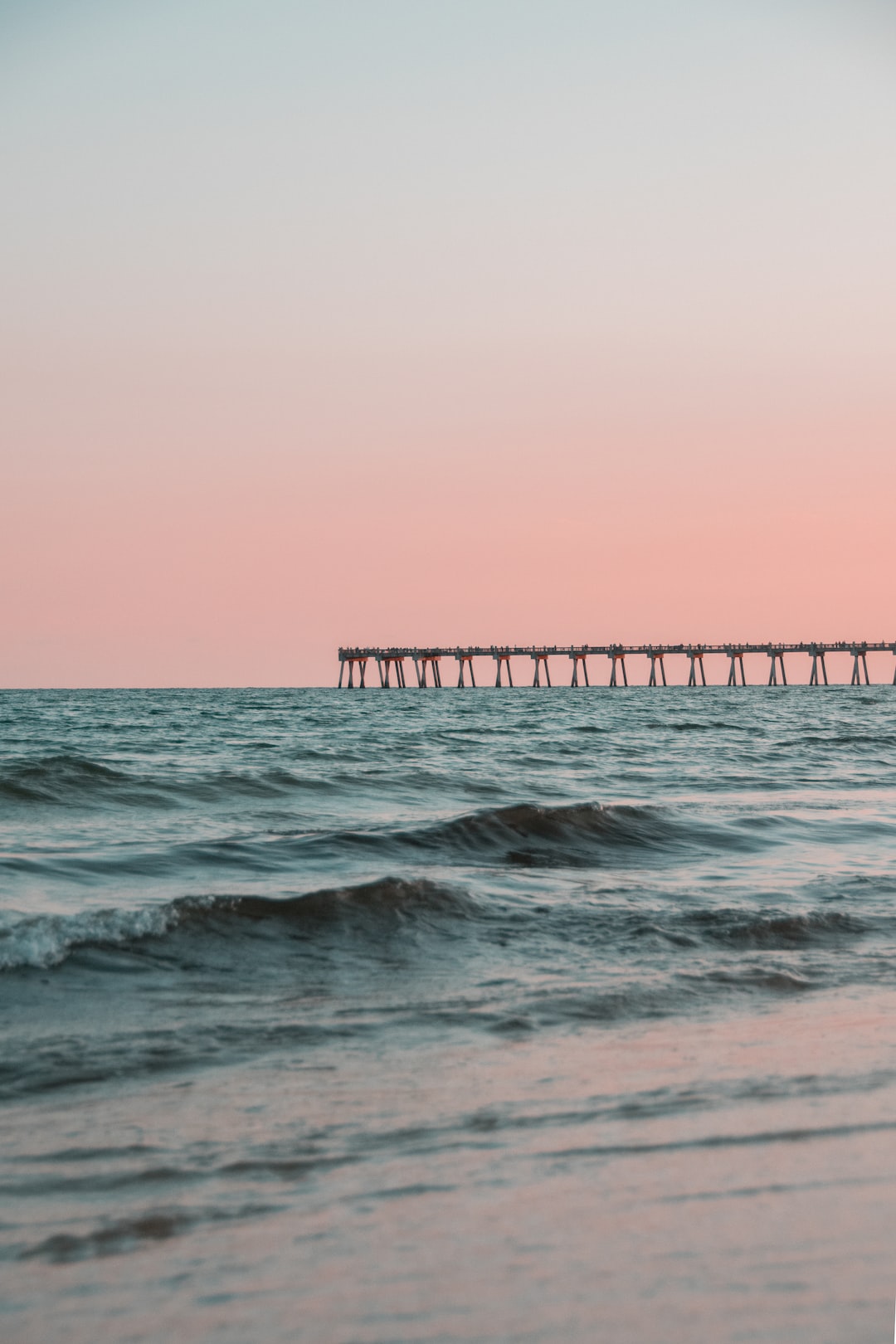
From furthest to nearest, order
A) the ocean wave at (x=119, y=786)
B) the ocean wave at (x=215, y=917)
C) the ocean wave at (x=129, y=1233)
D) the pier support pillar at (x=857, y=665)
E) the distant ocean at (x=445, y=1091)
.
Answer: the pier support pillar at (x=857, y=665) < the ocean wave at (x=119, y=786) < the ocean wave at (x=215, y=917) < the ocean wave at (x=129, y=1233) < the distant ocean at (x=445, y=1091)

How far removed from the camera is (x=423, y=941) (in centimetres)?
646

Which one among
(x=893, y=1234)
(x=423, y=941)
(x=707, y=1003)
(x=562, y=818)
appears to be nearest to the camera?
(x=893, y=1234)

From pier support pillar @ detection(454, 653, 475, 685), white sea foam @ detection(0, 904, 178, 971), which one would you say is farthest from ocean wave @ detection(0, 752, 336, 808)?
pier support pillar @ detection(454, 653, 475, 685)

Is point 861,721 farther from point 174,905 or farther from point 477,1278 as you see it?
point 477,1278

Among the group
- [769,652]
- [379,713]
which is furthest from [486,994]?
[769,652]

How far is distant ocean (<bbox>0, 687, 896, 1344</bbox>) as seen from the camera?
250cm

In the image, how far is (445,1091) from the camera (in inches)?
150

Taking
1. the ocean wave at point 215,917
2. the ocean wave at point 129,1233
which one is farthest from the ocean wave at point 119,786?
the ocean wave at point 129,1233

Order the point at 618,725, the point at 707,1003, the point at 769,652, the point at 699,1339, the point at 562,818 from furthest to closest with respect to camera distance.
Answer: the point at 769,652 < the point at 618,725 < the point at 562,818 < the point at 707,1003 < the point at 699,1339

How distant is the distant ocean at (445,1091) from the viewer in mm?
2496

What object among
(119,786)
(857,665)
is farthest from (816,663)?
(119,786)

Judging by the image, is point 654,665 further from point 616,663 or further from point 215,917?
point 215,917

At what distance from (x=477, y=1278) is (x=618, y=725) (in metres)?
32.9

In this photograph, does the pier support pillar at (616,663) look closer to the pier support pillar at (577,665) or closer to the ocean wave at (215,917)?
the pier support pillar at (577,665)
